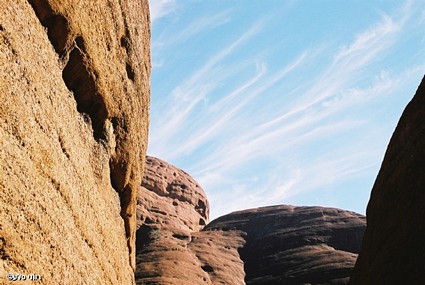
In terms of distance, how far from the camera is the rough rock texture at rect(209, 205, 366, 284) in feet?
213

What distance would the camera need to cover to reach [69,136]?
1336 centimetres

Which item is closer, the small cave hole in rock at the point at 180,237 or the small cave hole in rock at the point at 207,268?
the small cave hole in rock at the point at 207,268

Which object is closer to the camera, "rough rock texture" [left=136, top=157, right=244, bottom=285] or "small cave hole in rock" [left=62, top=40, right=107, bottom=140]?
"small cave hole in rock" [left=62, top=40, right=107, bottom=140]

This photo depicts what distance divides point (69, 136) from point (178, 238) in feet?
228

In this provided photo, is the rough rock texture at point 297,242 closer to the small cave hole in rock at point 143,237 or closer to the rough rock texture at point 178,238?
the rough rock texture at point 178,238

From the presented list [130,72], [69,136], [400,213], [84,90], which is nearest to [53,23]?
[84,90]

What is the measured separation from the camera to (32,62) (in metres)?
11.1

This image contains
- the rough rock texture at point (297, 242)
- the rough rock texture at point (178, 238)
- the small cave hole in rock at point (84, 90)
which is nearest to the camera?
the small cave hole in rock at point (84, 90)

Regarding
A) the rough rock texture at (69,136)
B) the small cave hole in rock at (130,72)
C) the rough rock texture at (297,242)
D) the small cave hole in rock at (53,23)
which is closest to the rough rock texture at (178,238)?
the rough rock texture at (297,242)

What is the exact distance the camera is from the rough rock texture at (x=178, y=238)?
6069 cm

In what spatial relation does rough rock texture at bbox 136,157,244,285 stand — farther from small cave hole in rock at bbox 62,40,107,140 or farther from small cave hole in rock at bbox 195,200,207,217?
small cave hole in rock at bbox 62,40,107,140

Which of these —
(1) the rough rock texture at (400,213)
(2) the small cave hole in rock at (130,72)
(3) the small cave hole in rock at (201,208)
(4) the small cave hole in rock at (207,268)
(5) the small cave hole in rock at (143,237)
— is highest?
(3) the small cave hole in rock at (201,208)

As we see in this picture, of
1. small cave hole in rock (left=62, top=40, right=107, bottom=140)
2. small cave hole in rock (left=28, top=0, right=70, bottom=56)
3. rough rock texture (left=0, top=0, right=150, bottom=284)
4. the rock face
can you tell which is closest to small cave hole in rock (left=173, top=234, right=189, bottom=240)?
the rock face

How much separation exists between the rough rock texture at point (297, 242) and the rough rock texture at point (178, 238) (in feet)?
12.6
